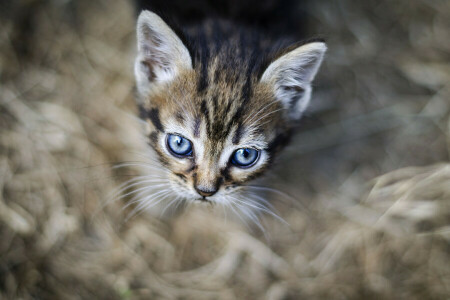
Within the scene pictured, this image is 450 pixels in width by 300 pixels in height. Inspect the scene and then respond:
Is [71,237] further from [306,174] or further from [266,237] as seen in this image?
[306,174]

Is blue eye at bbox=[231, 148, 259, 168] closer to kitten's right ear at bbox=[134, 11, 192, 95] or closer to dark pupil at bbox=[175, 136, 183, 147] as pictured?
dark pupil at bbox=[175, 136, 183, 147]

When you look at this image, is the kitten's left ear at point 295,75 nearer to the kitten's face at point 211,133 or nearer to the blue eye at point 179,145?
the kitten's face at point 211,133

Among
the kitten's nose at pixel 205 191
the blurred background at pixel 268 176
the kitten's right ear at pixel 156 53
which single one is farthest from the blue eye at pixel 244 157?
the blurred background at pixel 268 176

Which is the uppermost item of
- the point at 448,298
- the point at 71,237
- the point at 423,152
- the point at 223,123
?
the point at 223,123

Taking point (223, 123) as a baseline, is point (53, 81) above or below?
below

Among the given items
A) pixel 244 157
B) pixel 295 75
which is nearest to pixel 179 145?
pixel 244 157

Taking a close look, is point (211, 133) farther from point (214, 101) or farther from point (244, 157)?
point (244, 157)

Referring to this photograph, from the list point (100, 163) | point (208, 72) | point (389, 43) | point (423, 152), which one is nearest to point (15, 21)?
point (100, 163)
